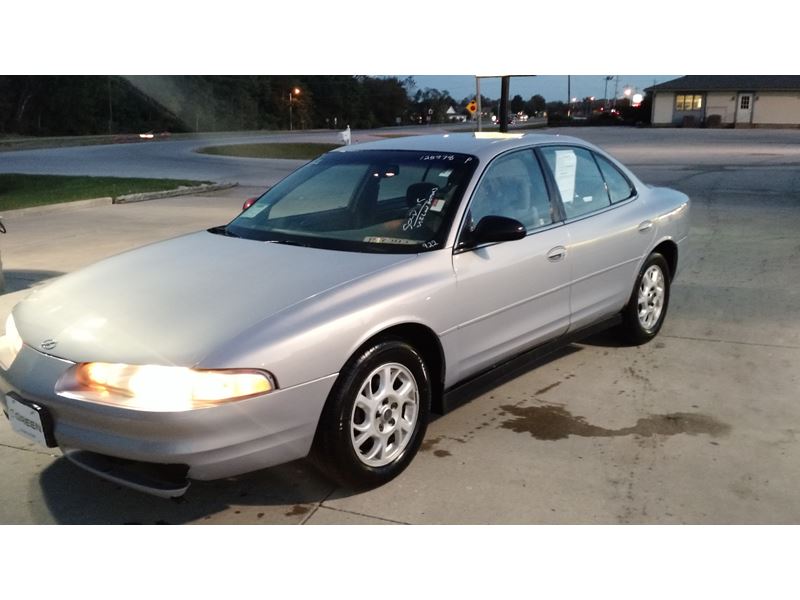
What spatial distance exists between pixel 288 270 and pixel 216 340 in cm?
68

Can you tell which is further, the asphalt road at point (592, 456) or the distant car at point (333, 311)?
the asphalt road at point (592, 456)

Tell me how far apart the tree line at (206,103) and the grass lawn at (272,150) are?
61.7 ft

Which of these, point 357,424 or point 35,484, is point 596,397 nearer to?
point 357,424

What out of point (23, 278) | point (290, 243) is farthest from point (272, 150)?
point (290, 243)

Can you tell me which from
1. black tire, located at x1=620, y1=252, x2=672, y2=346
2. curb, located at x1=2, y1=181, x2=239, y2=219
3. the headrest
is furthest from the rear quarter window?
curb, located at x1=2, y1=181, x2=239, y2=219

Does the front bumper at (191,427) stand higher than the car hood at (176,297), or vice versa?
the car hood at (176,297)

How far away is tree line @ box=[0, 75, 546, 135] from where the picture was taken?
182ft

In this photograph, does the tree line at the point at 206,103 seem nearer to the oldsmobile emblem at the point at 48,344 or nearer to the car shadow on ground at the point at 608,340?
the car shadow on ground at the point at 608,340

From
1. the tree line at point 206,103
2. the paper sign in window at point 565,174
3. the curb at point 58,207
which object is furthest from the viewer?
the tree line at point 206,103

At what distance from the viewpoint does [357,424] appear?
11.0 feet

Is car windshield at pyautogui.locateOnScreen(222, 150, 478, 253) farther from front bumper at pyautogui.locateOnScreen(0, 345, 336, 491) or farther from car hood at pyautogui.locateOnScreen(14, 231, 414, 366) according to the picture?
front bumper at pyautogui.locateOnScreen(0, 345, 336, 491)

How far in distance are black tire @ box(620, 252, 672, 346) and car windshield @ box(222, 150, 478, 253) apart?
1811mm

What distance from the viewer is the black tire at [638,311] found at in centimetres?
529

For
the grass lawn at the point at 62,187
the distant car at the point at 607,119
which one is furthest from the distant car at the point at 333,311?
the distant car at the point at 607,119
